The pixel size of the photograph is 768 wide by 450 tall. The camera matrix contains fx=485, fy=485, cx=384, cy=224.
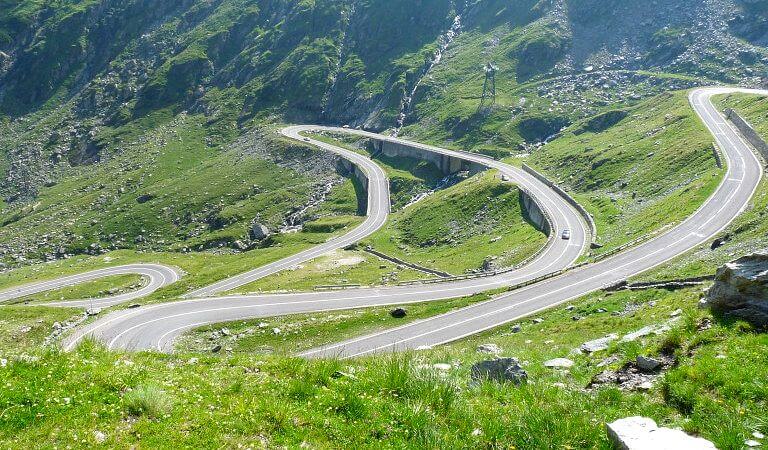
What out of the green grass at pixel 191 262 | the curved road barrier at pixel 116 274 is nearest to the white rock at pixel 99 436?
the green grass at pixel 191 262

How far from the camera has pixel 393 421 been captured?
1077 centimetres

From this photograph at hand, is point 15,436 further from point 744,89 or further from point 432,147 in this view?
point 744,89

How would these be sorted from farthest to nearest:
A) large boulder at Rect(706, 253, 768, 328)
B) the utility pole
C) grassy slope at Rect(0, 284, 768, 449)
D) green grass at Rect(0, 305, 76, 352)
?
the utility pole < green grass at Rect(0, 305, 76, 352) < large boulder at Rect(706, 253, 768, 328) < grassy slope at Rect(0, 284, 768, 449)

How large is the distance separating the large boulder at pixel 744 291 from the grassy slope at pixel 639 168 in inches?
1965

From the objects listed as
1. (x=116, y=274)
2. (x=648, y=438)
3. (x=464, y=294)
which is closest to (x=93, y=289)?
(x=116, y=274)

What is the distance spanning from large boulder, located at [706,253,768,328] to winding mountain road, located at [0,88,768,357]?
2361 centimetres

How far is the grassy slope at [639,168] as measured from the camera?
69812mm

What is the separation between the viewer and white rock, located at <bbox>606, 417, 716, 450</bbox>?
8.95 metres

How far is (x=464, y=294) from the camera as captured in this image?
59.0 meters

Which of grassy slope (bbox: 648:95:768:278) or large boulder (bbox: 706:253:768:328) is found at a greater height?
large boulder (bbox: 706:253:768:328)

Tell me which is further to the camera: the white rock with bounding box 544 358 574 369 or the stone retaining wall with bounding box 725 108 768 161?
the stone retaining wall with bounding box 725 108 768 161

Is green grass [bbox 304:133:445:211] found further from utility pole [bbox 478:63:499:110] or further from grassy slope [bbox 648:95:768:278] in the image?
grassy slope [bbox 648:95:768:278]

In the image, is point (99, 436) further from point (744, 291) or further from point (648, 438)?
point (744, 291)

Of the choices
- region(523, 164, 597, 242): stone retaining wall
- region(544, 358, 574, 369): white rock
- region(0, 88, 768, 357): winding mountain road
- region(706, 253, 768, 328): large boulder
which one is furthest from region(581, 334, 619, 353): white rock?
region(523, 164, 597, 242): stone retaining wall
